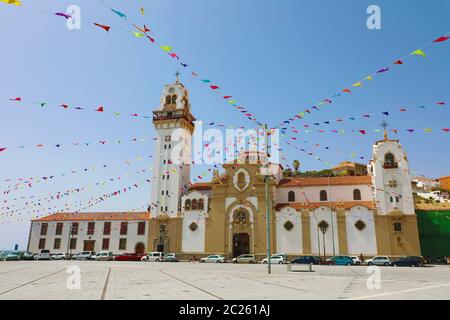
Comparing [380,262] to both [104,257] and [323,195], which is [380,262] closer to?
[323,195]

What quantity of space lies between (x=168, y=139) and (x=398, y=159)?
3538 centimetres

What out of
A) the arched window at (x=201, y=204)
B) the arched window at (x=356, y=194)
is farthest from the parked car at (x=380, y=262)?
the arched window at (x=201, y=204)

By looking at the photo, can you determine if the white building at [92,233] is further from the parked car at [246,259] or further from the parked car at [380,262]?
the parked car at [380,262]

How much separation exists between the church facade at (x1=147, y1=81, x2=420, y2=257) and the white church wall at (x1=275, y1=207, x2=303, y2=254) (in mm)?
137

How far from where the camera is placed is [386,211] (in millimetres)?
45906

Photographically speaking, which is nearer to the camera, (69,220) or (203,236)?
(203,236)

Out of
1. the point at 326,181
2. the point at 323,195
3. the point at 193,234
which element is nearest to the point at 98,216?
the point at 193,234

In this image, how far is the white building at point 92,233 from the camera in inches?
2277

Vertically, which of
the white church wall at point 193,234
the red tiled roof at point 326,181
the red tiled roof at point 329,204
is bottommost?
the white church wall at point 193,234

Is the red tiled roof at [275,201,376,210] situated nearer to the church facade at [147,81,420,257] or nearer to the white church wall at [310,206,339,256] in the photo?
the church facade at [147,81,420,257]

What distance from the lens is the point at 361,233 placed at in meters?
45.9

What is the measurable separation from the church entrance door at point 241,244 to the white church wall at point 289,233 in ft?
15.0
